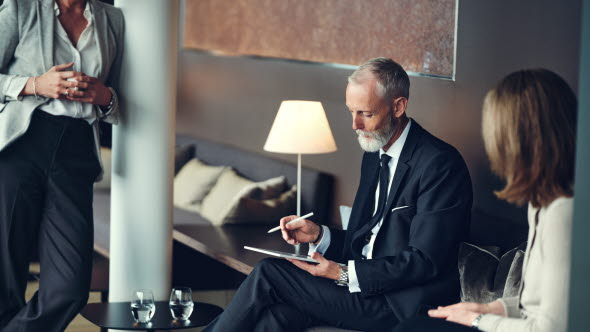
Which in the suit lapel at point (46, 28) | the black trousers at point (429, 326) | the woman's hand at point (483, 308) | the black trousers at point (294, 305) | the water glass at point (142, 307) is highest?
the suit lapel at point (46, 28)

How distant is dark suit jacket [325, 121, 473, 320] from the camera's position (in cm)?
268

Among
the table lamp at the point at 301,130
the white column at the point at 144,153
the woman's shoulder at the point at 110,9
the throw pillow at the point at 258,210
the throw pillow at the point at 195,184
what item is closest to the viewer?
the woman's shoulder at the point at 110,9

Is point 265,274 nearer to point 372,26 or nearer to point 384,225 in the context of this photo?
point 384,225

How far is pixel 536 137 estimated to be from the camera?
2.08 meters

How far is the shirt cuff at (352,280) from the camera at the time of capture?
274 cm

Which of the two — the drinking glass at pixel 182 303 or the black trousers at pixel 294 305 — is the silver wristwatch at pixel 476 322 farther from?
the drinking glass at pixel 182 303

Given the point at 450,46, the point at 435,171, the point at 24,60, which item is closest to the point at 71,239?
the point at 24,60

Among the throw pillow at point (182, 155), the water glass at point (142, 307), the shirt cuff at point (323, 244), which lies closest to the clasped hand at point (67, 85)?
the water glass at point (142, 307)

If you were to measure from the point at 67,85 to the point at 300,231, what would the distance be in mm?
1038

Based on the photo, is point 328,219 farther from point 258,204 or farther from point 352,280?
point 352,280

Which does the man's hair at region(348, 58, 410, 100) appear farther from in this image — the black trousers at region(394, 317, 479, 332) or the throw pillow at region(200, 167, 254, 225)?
the throw pillow at region(200, 167, 254, 225)

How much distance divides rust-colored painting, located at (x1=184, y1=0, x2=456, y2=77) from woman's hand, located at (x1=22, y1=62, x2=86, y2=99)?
1592 millimetres

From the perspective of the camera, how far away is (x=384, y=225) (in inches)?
114

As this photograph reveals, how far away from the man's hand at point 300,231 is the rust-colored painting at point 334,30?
1040mm
